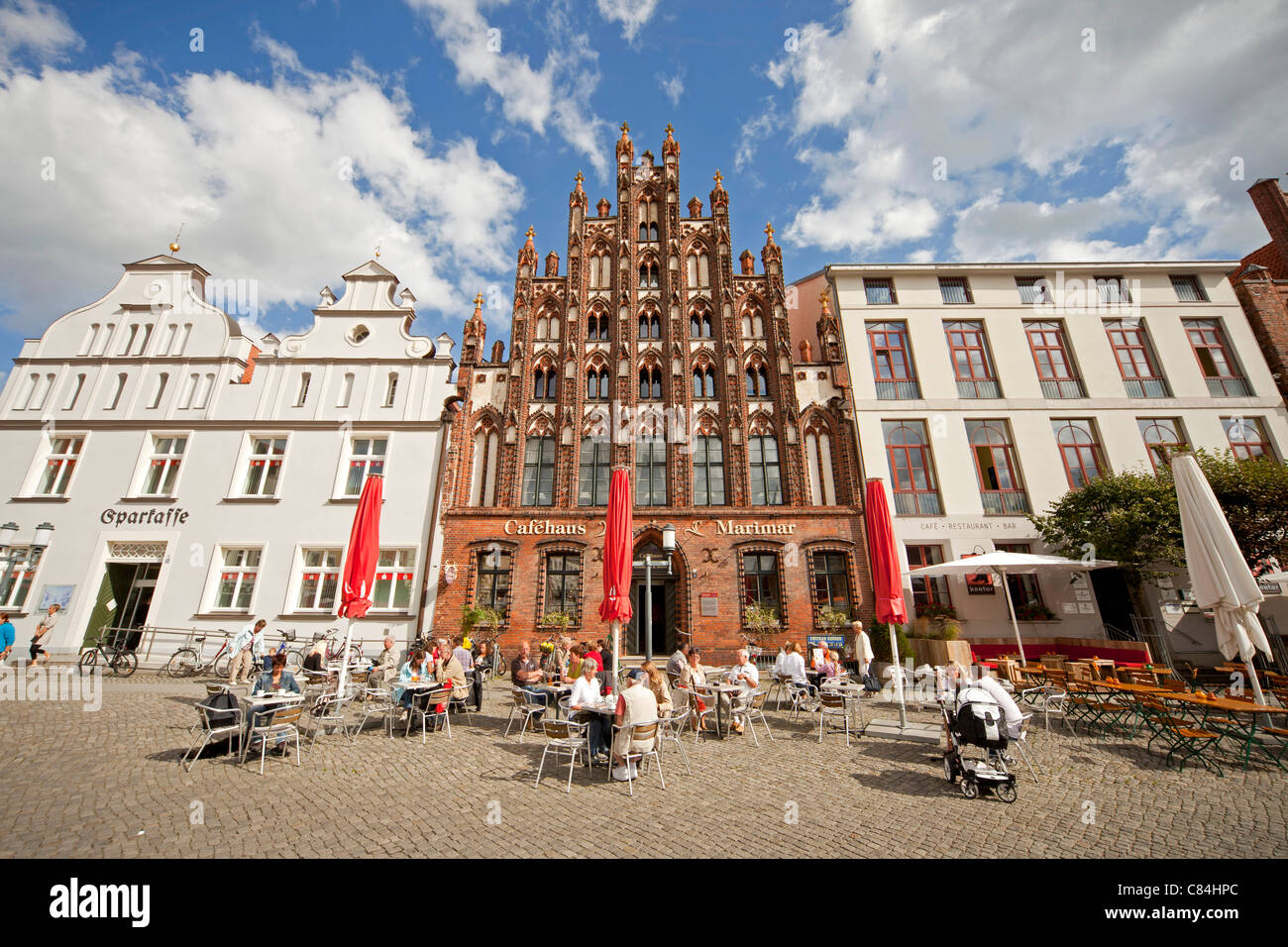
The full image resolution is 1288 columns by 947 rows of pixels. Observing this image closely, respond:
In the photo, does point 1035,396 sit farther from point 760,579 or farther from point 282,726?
point 282,726

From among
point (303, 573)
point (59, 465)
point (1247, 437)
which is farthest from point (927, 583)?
point (59, 465)

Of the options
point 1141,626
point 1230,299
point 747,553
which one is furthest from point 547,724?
point 1230,299

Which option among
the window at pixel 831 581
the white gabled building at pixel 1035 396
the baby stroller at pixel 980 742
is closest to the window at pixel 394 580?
the window at pixel 831 581

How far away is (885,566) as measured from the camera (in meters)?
9.80

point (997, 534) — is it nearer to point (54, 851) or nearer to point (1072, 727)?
point (1072, 727)

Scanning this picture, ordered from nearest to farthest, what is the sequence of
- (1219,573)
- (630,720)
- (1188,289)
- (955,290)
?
1. (630,720)
2. (1219,573)
3. (1188,289)
4. (955,290)

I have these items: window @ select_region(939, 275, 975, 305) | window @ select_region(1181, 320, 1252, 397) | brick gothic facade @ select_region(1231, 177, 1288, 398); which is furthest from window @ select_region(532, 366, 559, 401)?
brick gothic facade @ select_region(1231, 177, 1288, 398)

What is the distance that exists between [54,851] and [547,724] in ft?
15.1

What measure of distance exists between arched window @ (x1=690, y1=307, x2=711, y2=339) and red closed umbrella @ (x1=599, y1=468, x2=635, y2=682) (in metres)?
11.6

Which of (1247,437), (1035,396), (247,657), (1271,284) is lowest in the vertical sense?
(247,657)

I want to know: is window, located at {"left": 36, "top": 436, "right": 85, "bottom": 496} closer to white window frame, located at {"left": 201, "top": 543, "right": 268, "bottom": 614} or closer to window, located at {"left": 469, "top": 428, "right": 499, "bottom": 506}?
white window frame, located at {"left": 201, "top": 543, "right": 268, "bottom": 614}

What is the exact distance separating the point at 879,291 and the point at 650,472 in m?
12.7

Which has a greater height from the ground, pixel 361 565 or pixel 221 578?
pixel 221 578
